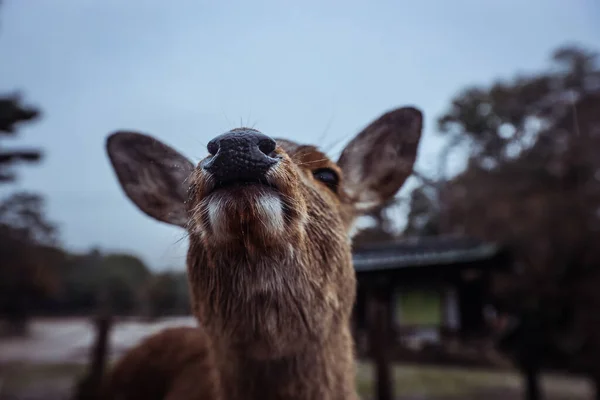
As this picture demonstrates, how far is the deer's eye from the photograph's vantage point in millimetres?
2286

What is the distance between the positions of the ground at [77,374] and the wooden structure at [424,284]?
82 cm

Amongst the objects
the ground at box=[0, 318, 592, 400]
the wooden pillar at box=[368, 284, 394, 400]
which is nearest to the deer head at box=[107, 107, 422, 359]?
the ground at box=[0, 318, 592, 400]

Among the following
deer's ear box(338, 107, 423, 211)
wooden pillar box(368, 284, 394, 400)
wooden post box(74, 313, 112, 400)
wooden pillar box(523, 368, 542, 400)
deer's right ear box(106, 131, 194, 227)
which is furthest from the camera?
wooden pillar box(523, 368, 542, 400)

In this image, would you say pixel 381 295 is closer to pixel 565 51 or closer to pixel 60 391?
pixel 565 51

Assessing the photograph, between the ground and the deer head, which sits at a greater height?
the deer head

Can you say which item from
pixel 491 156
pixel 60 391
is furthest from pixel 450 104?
pixel 60 391

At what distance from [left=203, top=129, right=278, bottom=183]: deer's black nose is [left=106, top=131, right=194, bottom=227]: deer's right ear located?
1061 mm

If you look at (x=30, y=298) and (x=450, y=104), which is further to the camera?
(x=30, y=298)

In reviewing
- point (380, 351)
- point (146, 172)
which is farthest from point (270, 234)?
point (380, 351)

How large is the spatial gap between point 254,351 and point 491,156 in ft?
9.41

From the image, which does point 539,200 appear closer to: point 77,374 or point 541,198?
point 541,198

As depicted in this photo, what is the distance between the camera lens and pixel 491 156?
3947 mm

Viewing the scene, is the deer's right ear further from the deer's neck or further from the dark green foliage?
the dark green foliage

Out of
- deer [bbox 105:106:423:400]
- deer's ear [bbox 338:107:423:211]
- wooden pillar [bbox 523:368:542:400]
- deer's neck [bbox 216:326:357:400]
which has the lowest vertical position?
wooden pillar [bbox 523:368:542:400]
